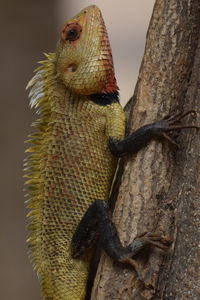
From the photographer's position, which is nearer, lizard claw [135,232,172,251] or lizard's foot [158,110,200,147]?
lizard claw [135,232,172,251]

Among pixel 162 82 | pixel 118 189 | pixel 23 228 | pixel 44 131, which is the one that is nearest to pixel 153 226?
pixel 118 189

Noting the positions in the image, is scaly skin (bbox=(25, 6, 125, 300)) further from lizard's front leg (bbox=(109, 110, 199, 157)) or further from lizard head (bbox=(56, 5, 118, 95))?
lizard's front leg (bbox=(109, 110, 199, 157))

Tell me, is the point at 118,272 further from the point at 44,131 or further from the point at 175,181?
the point at 44,131

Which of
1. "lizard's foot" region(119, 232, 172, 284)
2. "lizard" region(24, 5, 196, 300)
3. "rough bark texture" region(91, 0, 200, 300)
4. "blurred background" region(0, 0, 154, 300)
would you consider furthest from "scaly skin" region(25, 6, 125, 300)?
"blurred background" region(0, 0, 154, 300)

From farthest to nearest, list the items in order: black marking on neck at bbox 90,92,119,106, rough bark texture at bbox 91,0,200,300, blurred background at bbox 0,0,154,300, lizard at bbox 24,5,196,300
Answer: blurred background at bbox 0,0,154,300, black marking on neck at bbox 90,92,119,106, lizard at bbox 24,5,196,300, rough bark texture at bbox 91,0,200,300

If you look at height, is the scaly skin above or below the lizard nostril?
below

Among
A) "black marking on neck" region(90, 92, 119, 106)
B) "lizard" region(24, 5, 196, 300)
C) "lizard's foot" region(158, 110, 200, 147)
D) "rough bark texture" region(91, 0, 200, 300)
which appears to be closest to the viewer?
"rough bark texture" region(91, 0, 200, 300)

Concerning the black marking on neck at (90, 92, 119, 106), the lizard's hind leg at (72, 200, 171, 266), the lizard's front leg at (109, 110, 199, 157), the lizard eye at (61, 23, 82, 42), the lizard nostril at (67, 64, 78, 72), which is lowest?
the lizard's hind leg at (72, 200, 171, 266)
